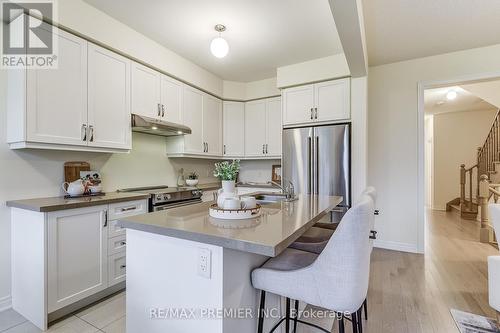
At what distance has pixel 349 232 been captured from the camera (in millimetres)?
1018

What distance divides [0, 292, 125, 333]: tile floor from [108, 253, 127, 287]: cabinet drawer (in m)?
0.22

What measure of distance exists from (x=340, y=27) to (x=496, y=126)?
17.7 ft

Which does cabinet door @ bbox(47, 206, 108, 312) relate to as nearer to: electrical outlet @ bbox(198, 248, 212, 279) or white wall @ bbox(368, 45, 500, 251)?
electrical outlet @ bbox(198, 248, 212, 279)

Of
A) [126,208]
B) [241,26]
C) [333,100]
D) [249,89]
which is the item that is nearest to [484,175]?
[333,100]

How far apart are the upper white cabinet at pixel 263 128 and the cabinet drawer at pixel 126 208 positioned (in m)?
2.11

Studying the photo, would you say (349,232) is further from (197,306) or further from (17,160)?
(17,160)

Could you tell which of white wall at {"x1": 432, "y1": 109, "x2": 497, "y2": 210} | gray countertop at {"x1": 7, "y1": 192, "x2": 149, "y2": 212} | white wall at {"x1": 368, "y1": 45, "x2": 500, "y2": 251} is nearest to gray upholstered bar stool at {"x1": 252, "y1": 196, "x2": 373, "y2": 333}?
gray countertop at {"x1": 7, "y1": 192, "x2": 149, "y2": 212}

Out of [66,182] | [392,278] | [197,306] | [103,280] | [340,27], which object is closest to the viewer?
[197,306]

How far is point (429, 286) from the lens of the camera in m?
2.49

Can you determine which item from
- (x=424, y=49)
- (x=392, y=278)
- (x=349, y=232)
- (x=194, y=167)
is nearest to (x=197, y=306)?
(x=349, y=232)

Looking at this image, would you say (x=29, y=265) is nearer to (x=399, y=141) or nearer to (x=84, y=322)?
(x=84, y=322)

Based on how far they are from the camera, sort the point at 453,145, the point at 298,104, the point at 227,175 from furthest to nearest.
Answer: the point at 453,145
the point at 298,104
the point at 227,175

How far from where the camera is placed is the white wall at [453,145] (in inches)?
253

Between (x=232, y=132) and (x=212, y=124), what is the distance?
43cm
